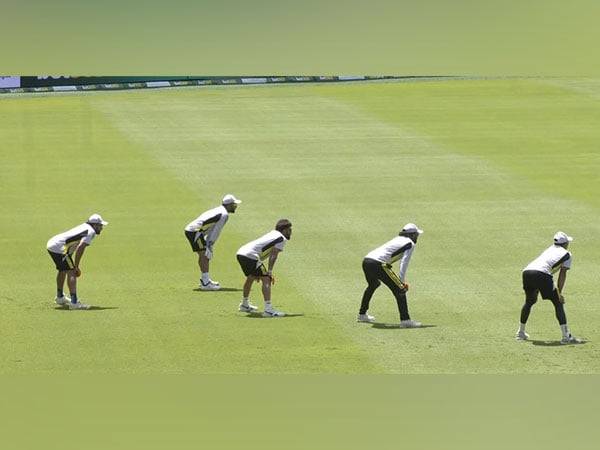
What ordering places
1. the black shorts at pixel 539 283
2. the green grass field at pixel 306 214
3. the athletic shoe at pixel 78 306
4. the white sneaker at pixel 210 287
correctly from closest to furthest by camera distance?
the black shorts at pixel 539 283 < the green grass field at pixel 306 214 < the athletic shoe at pixel 78 306 < the white sneaker at pixel 210 287

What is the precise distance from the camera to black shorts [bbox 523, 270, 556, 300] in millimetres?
15195

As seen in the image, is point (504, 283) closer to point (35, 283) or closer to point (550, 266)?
point (550, 266)

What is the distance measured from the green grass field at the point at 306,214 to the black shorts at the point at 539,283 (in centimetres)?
74

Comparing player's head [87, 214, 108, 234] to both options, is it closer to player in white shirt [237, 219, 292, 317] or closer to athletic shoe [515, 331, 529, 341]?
player in white shirt [237, 219, 292, 317]

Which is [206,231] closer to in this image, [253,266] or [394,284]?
[253,266]

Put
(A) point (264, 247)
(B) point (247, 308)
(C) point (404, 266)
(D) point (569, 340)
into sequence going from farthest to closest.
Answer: (B) point (247, 308), (A) point (264, 247), (C) point (404, 266), (D) point (569, 340)

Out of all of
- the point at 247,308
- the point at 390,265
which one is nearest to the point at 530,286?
the point at 390,265

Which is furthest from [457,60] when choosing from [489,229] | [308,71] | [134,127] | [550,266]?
[134,127]

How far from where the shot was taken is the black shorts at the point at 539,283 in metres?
15.2

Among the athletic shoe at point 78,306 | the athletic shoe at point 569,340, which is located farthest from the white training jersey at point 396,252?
the athletic shoe at point 78,306

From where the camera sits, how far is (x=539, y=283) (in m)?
15.2

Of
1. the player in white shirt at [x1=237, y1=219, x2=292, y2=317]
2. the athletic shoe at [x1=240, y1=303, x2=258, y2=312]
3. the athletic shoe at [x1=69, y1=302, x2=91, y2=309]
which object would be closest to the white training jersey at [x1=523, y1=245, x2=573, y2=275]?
the player in white shirt at [x1=237, y1=219, x2=292, y2=317]

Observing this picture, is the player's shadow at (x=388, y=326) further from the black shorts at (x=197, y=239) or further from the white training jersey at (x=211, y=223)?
the black shorts at (x=197, y=239)

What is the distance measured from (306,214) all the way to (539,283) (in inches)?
480
